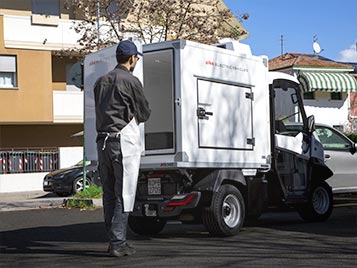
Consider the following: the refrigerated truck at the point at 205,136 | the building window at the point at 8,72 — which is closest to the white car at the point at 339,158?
the refrigerated truck at the point at 205,136

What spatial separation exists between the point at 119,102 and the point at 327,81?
92.7 ft

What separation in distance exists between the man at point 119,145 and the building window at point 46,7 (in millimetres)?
24240

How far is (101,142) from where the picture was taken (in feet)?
22.0

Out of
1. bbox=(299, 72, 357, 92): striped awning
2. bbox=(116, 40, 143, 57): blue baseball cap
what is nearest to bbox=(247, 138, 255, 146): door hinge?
bbox=(116, 40, 143, 57): blue baseball cap

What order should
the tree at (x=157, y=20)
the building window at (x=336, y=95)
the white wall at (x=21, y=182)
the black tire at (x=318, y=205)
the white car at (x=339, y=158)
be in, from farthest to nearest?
the building window at (x=336, y=95) → the white wall at (x=21, y=182) → the tree at (x=157, y=20) → the white car at (x=339, y=158) → the black tire at (x=318, y=205)

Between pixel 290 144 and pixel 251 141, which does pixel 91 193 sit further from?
pixel 251 141

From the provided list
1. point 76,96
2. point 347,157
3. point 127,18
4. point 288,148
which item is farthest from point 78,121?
point 288,148

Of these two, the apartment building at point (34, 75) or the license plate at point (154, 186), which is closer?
the license plate at point (154, 186)

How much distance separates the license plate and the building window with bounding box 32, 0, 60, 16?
2271 cm

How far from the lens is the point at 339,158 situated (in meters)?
13.1

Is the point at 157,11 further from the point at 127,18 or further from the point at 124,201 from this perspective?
the point at 124,201

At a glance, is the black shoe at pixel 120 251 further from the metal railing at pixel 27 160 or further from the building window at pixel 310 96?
the building window at pixel 310 96

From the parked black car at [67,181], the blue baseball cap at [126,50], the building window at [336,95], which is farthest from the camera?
the building window at [336,95]

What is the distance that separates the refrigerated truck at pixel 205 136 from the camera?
27.1ft
